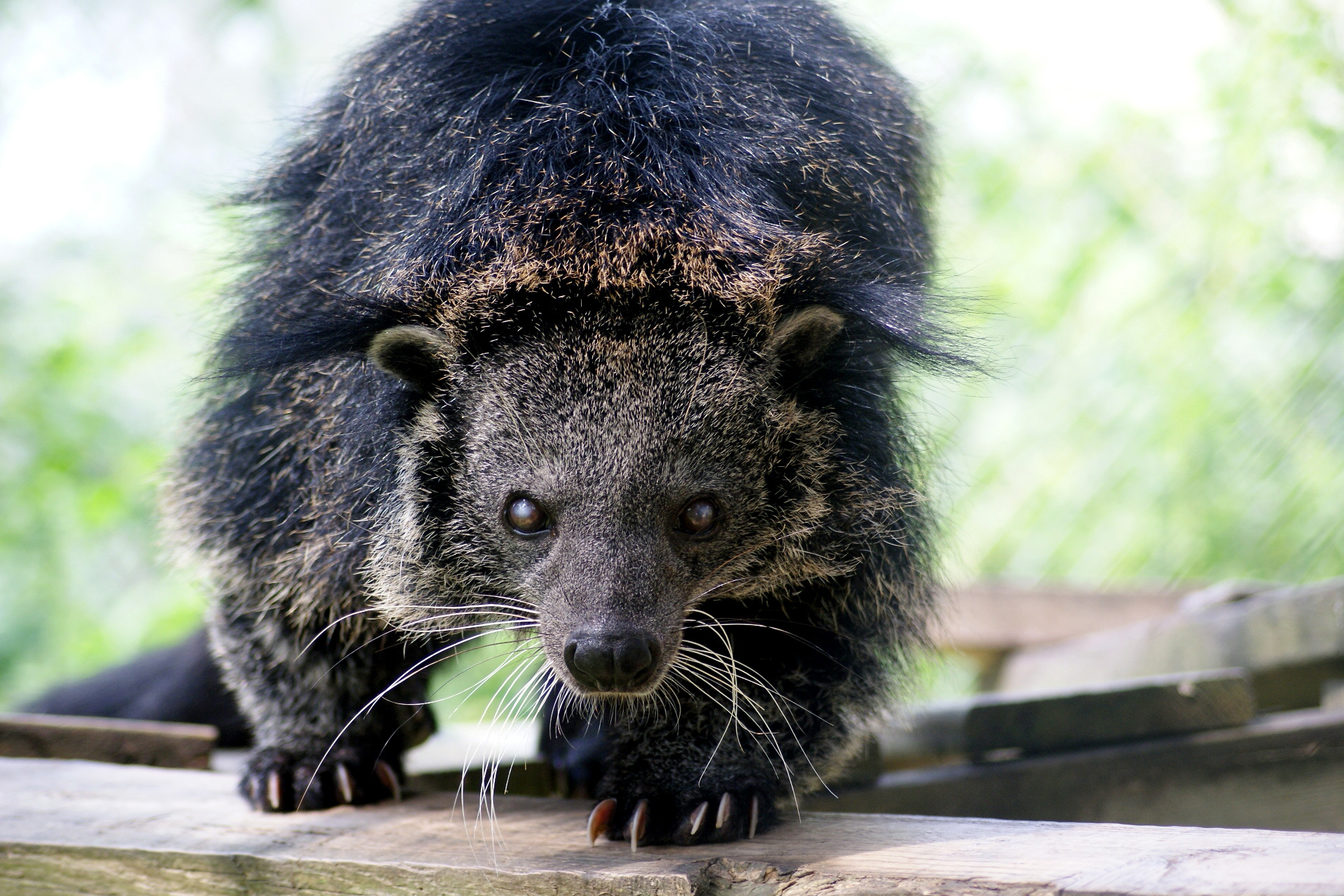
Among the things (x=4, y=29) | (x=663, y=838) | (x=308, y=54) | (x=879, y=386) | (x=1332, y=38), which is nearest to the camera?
(x=663, y=838)

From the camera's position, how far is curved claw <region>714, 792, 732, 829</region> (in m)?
2.15

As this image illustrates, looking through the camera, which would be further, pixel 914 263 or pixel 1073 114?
pixel 1073 114

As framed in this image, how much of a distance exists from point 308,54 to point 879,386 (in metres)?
8.02

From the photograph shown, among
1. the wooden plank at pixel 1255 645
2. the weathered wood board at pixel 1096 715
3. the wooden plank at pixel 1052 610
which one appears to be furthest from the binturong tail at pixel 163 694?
the wooden plank at pixel 1255 645

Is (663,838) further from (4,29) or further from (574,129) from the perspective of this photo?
(4,29)

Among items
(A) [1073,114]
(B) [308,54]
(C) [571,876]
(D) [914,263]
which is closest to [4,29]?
(B) [308,54]

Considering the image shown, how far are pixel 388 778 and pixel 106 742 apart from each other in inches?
40.0

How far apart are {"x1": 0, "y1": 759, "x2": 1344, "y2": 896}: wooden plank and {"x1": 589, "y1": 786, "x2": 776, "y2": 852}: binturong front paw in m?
0.05

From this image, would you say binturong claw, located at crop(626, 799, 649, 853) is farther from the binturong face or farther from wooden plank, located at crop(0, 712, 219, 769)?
wooden plank, located at crop(0, 712, 219, 769)

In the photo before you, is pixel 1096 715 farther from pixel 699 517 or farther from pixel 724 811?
pixel 699 517

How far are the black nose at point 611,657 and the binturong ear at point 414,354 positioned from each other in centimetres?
62

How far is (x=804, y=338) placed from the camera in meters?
2.25

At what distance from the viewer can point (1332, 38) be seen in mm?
6086

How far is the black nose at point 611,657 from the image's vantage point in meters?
2.02
